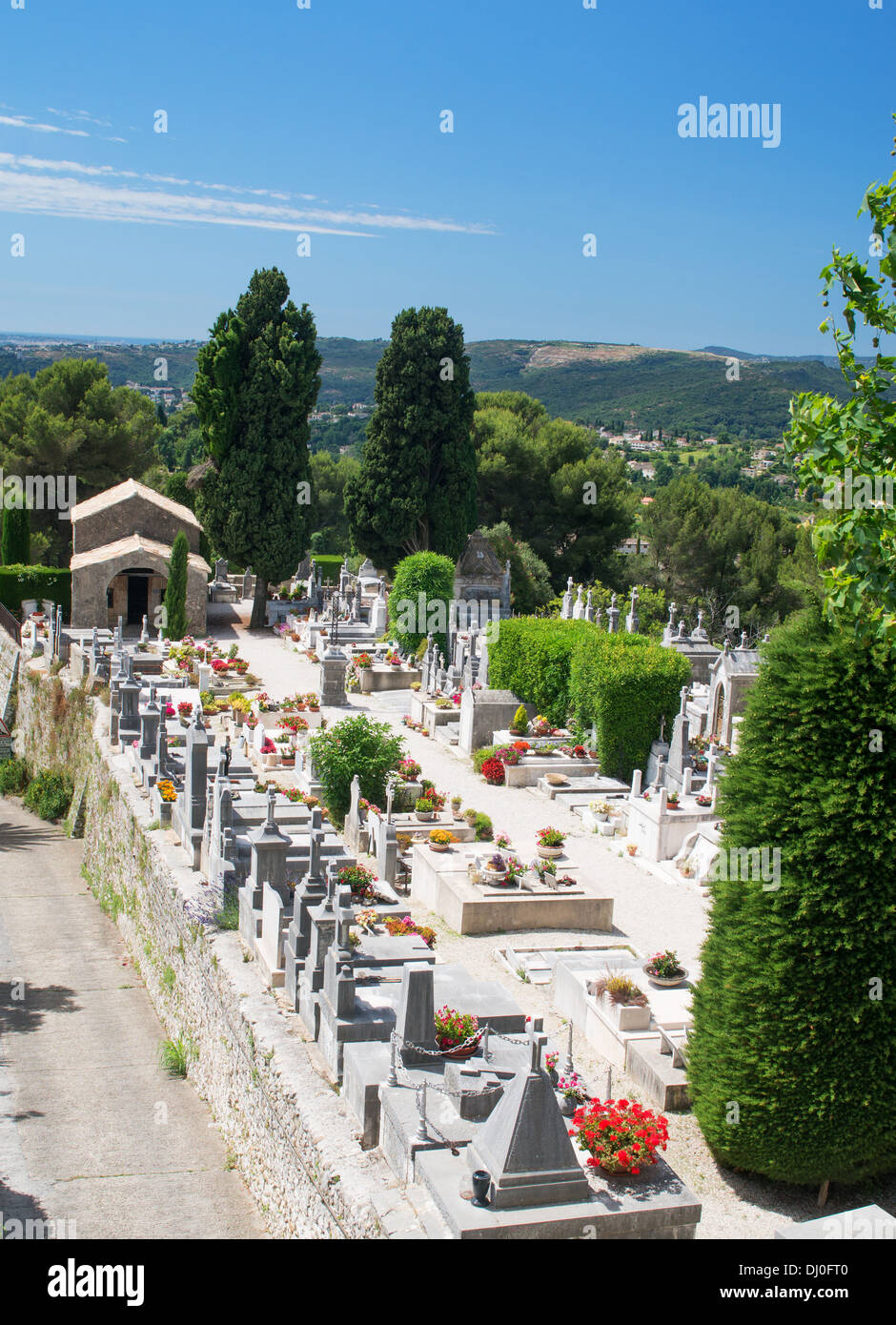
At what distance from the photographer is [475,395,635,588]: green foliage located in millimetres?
52375

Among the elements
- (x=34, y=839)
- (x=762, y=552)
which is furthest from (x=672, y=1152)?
(x=762, y=552)

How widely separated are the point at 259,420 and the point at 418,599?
847cm

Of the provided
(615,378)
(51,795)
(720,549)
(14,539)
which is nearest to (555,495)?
(720,549)

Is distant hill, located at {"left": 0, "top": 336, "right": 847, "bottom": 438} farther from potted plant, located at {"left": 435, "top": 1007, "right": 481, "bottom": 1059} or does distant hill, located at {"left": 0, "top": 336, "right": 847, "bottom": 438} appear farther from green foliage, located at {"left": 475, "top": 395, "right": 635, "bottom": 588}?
potted plant, located at {"left": 435, "top": 1007, "right": 481, "bottom": 1059}

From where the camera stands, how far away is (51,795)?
88.6ft

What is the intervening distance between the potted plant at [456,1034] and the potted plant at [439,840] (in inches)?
324

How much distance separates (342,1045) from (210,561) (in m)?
35.9

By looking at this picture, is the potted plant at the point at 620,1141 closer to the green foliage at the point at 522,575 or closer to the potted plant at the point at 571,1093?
the potted plant at the point at 571,1093

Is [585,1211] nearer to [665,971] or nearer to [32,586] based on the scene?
[665,971]

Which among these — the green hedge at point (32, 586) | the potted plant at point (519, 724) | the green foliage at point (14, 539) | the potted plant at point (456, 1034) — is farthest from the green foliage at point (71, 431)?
the potted plant at point (456, 1034)

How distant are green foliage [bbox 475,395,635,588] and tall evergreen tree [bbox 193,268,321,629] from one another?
45.7ft

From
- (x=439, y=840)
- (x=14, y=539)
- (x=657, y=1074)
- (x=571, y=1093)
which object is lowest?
(x=657, y=1074)

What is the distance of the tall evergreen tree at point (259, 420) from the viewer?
129ft
